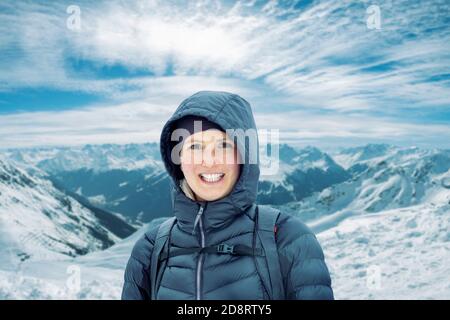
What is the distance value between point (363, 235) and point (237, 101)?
24848 mm

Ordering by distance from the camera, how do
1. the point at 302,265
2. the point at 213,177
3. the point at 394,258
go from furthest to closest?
the point at 394,258 → the point at 213,177 → the point at 302,265

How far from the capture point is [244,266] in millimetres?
2760

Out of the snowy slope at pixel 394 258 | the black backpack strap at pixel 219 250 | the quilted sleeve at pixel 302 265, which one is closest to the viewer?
the quilted sleeve at pixel 302 265

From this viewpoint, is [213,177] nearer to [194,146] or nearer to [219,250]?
[194,146]

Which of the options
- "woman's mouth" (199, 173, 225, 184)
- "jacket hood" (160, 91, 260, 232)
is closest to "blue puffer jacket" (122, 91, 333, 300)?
"jacket hood" (160, 91, 260, 232)

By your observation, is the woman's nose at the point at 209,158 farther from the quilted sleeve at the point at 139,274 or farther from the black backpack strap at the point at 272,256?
the quilted sleeve at the point at 139,274

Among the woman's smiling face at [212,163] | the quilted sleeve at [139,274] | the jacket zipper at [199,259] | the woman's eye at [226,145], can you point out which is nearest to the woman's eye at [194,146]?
the woman's smiling face at [212,163]

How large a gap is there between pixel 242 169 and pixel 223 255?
66cm

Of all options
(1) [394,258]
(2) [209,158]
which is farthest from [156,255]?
(1) [394,258]

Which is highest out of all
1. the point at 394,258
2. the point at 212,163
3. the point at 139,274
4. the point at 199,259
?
the point at 212,163

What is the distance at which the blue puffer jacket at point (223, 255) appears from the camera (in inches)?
106

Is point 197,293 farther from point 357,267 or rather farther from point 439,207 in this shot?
point 439,207

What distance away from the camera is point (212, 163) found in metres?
2.90
